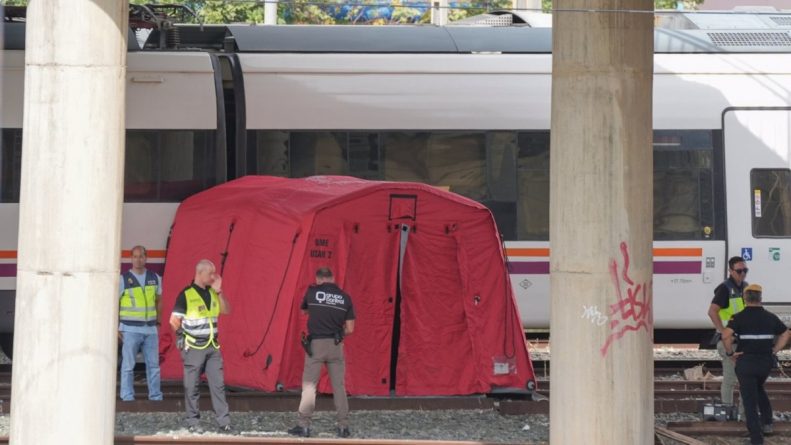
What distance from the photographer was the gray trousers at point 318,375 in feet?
40.3

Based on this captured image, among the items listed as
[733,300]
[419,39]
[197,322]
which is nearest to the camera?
[197,322]

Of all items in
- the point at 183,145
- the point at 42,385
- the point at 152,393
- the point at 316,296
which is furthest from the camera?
the point at 183,145

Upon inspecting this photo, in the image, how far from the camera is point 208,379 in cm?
1242

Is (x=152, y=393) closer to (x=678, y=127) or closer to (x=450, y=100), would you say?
(x=450, y=100)

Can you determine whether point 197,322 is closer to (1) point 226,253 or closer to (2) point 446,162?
(1) point 226,253

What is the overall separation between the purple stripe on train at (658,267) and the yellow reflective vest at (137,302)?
4699 mm

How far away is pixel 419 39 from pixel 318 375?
19.4ft

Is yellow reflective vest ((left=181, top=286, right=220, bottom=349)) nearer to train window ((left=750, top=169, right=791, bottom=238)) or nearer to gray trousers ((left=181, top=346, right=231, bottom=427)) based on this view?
gray trousers ((left=181, top=346, right=231, bottom=427))

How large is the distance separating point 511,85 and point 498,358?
4.04 meters

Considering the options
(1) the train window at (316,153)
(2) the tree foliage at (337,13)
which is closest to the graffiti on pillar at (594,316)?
(1) the train window at (316,153)

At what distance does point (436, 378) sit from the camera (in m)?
13.9

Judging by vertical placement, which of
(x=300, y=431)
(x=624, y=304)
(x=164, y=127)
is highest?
(x=164, y=127)

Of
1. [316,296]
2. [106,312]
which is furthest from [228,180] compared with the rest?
[106,312]

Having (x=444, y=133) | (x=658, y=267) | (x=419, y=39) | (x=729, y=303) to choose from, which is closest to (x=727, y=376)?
(x=729, y=303)
